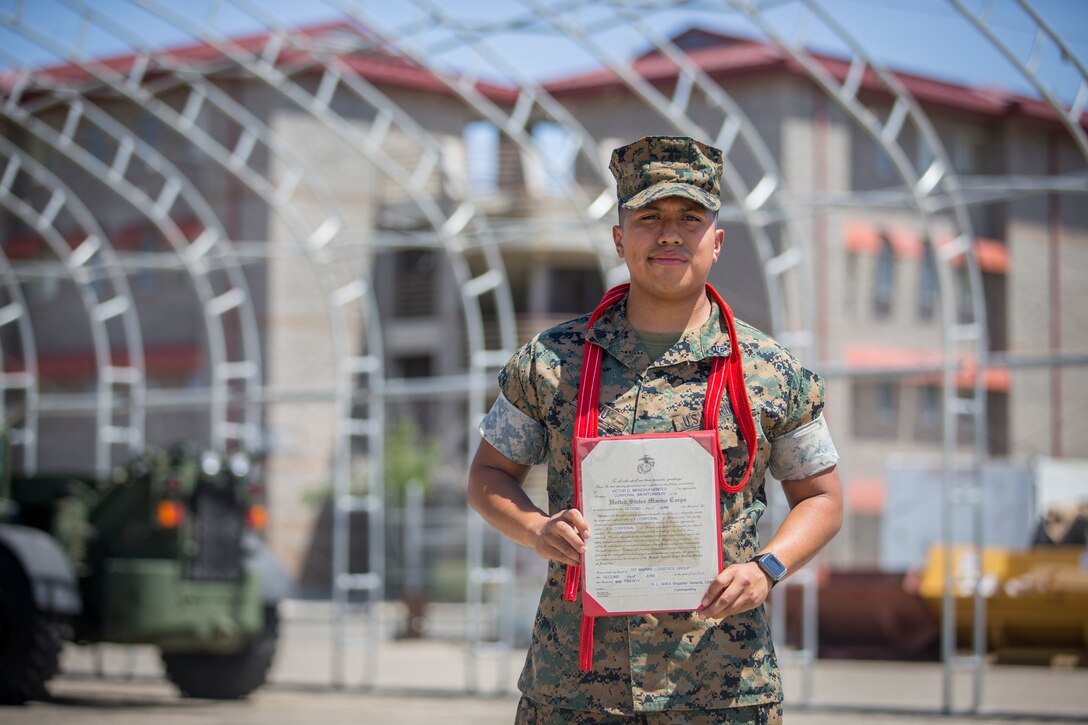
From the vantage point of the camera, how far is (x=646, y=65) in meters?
26.4

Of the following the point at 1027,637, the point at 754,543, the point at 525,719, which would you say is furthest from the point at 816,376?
the point at 1027,637

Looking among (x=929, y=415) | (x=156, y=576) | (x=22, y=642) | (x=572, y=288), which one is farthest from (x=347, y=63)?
(x=22, y=642)

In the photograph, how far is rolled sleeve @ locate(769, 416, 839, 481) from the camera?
3.23 metres

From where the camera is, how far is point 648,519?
3.00 metres

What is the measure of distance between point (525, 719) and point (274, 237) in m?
26.5

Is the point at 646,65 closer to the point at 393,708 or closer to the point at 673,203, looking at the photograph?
the point at 393,708

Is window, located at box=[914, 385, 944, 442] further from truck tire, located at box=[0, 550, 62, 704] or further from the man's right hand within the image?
the man's right hand

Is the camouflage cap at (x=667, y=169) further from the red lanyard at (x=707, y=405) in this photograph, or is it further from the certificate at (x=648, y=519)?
the certificate at (x=648, y=519)

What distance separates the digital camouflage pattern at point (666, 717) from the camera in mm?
3084

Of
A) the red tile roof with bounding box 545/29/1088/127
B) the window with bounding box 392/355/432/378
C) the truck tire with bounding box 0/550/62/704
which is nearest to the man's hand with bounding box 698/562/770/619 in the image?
the truck tire with bounding box 0/550/62/704

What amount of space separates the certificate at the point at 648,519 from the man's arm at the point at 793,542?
0.06 metres

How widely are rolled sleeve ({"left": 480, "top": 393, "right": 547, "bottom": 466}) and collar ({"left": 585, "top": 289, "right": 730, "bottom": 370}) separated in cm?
22

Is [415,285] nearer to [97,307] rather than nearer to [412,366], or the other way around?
[412,366]

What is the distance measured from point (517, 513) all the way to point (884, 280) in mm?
24028
